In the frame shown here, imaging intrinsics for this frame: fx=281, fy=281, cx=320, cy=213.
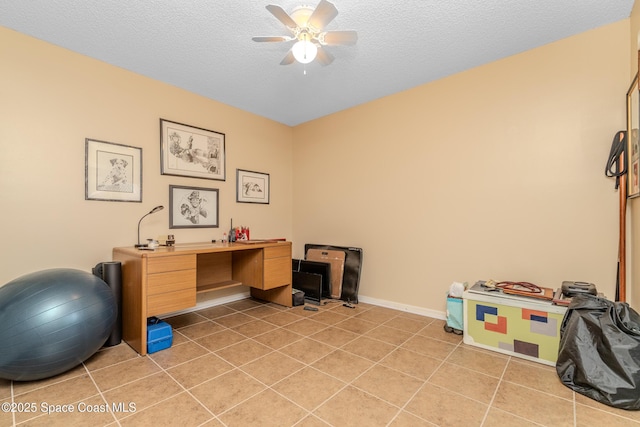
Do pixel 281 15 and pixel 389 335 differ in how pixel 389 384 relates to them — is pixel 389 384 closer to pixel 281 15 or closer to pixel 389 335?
pixel 389 335

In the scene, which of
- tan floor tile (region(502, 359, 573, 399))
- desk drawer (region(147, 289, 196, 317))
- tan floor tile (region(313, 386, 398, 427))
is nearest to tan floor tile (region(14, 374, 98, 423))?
desk drawer (region(147, 289, 196, 317))

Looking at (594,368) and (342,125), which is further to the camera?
(342,125)

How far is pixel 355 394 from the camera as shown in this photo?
174cm

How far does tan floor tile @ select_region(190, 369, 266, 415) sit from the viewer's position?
1.64 meters

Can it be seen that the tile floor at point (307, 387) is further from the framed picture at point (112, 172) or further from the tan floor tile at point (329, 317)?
the framed picture at point (112, 172)

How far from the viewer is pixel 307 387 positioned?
1.81 metres

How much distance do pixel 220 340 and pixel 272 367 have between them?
0.73m

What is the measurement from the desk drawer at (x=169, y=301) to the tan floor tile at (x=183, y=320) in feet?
1.88

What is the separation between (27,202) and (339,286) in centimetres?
320

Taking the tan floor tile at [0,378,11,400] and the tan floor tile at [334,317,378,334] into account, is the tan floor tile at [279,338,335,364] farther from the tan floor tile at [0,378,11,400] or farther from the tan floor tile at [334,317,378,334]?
the tan floor tile at [0,378,11,400]

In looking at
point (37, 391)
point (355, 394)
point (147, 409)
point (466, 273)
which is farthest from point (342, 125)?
point (37, 391)

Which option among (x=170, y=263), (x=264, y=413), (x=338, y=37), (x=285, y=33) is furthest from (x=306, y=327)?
(x=285, y=33)

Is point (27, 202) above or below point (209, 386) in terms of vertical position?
above

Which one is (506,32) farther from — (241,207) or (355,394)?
(241,207)
